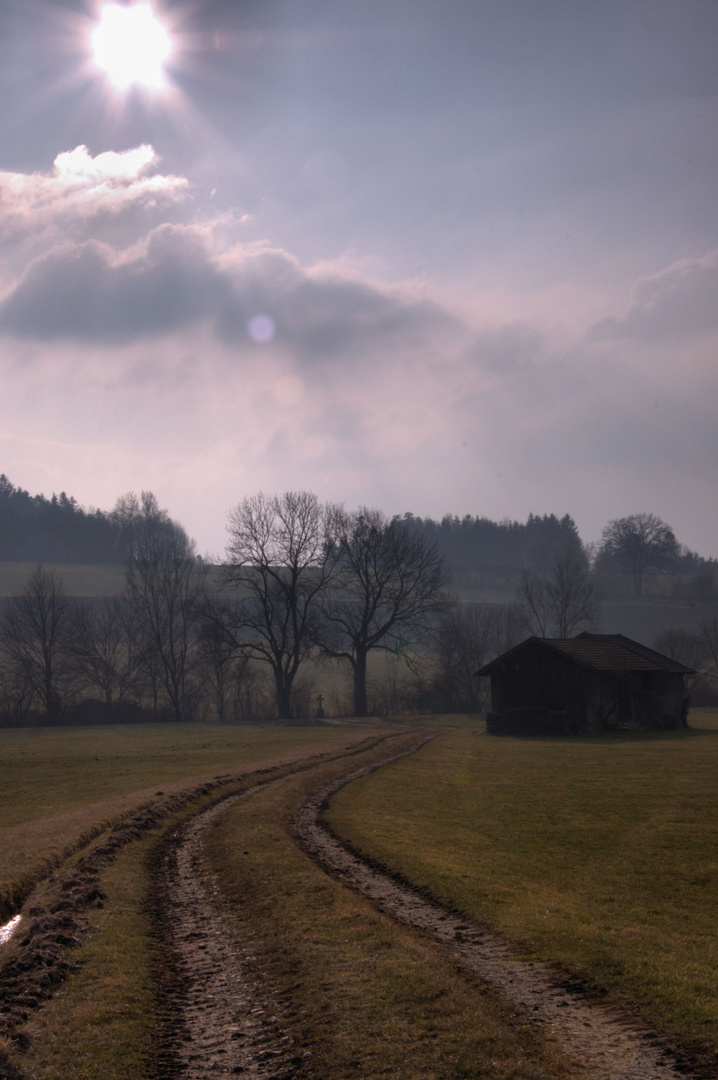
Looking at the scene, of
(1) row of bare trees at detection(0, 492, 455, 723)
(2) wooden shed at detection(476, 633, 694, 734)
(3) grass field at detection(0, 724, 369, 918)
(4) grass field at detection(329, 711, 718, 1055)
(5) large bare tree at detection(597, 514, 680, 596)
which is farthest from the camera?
(5) large bare tree at detection(597, 514, 680, 596)

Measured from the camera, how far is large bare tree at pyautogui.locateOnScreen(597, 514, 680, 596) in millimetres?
143625

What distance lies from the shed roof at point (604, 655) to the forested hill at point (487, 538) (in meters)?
114

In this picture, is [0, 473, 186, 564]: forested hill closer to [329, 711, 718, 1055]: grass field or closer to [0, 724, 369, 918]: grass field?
[0, 724, 369, 918]: grass field

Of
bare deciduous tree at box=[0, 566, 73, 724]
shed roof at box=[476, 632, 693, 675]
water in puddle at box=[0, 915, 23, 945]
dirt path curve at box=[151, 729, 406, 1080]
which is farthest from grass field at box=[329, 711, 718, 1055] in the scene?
bare deciduous tree at box=[0, 566, 73, 724]

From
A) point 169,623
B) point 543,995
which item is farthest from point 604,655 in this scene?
point 543,995

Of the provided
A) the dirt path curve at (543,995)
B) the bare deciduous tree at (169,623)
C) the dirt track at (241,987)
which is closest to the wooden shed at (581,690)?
the bare deciduous tree at (169,623)

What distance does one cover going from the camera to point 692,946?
33.4ft

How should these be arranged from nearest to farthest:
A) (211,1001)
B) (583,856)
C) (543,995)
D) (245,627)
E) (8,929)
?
(543,995)
(211,1001)
(8,929)
(583,856)
(245,627)

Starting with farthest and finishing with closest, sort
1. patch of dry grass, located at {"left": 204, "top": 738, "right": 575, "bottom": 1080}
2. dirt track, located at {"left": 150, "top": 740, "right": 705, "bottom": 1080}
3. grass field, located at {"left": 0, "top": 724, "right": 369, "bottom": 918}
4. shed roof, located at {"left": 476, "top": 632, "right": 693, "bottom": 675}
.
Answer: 1. shed roof, located at {"left": 476, "top": 632, "right": 693, "bottom": 675}
2. grass field, located at {"left": 0, "top": 724, "right": 369, "bottom": 918}
3. dirt track, located at {"left": 150, "top": 740, "right": 705, "bottom": 1080}
4. patch of dry grass, located at {"left": 204, "top": 738, "right": 575, "bottom": 1080}

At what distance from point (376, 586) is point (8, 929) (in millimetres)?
62882

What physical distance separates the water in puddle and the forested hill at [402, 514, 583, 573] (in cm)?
16482

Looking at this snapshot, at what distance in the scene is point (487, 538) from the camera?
18638 centimetres

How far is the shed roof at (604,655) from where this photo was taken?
53094 millimetres

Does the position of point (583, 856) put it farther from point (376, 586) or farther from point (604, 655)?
point (376, 586)
